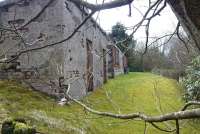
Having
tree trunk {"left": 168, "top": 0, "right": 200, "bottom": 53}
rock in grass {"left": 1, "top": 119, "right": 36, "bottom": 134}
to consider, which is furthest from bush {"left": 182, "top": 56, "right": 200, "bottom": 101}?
tree trunk {"left": 168, "top": 0, "right": 200, "bottom": 53}

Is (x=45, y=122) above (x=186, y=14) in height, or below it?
below

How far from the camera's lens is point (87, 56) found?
1446 centimetres

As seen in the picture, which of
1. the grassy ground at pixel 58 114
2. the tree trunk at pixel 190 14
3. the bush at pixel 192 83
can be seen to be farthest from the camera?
the bush at pixel 192 83

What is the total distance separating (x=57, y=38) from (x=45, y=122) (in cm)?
356

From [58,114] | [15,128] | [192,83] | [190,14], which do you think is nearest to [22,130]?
[15,128]

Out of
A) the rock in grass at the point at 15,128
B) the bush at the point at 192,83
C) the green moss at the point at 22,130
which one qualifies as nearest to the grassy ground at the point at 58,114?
the bush at the point at 192,83

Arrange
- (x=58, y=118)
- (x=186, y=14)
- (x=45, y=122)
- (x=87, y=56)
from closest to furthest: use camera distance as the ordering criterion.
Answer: (x=186, y=14), (x=45, y=122), (x=58, y=118), (x=87, y=56)

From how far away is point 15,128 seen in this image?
546 cm

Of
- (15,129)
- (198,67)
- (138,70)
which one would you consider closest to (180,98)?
(198,67)

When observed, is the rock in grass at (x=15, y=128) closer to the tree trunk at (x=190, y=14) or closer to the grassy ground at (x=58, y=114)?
the grassy ground at (x=58, y=114)

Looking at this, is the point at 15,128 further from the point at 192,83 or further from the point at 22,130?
the point at 192,83

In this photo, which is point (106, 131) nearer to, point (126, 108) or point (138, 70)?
point (126, 108)

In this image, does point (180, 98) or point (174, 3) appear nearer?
point (174, 3)

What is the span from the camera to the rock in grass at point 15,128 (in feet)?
17.5
